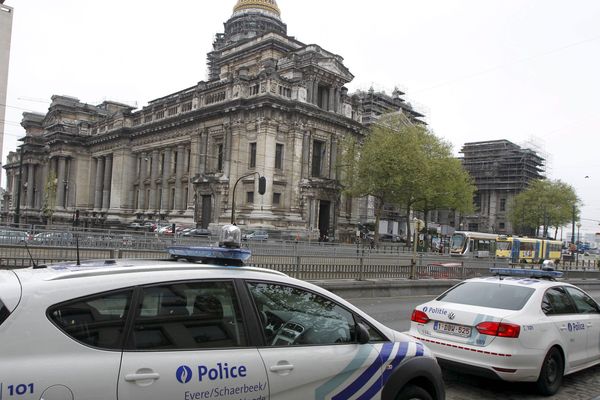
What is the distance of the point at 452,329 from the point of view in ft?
21.4

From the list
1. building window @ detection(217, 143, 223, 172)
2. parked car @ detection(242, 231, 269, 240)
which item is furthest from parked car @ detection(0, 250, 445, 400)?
building window @ detection(217, 143, 223, 172)

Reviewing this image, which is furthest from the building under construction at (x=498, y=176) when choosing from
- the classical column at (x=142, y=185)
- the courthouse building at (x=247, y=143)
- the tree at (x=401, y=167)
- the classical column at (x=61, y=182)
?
the classical column at (x=61, y=182)

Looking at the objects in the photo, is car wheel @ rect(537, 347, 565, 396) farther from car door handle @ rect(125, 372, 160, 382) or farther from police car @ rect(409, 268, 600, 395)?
car door handle @ rect(125, 372, 160, 382)

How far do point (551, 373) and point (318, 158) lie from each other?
47.0 meters

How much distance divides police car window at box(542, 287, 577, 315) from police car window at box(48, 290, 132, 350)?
576 cm

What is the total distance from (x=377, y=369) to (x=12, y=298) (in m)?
2.65

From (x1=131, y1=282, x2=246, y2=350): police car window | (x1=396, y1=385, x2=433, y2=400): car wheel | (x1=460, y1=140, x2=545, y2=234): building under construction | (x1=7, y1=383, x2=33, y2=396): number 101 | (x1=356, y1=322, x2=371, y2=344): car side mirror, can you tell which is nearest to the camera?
(x1=7, y1=383, x2=33, y2=396): number 101

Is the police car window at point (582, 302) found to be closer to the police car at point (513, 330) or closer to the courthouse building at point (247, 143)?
the police car at point (513, 330)

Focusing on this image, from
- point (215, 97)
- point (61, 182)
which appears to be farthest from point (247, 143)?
point (61, 182)

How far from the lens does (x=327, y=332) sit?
156 inches

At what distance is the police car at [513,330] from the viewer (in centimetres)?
611

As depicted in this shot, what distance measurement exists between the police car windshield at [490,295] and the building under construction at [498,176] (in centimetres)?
8843

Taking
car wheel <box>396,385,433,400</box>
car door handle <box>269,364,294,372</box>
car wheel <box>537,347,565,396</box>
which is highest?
car door handle <box>269,364,294,372</box>

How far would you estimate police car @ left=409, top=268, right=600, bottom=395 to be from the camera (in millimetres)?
6109
